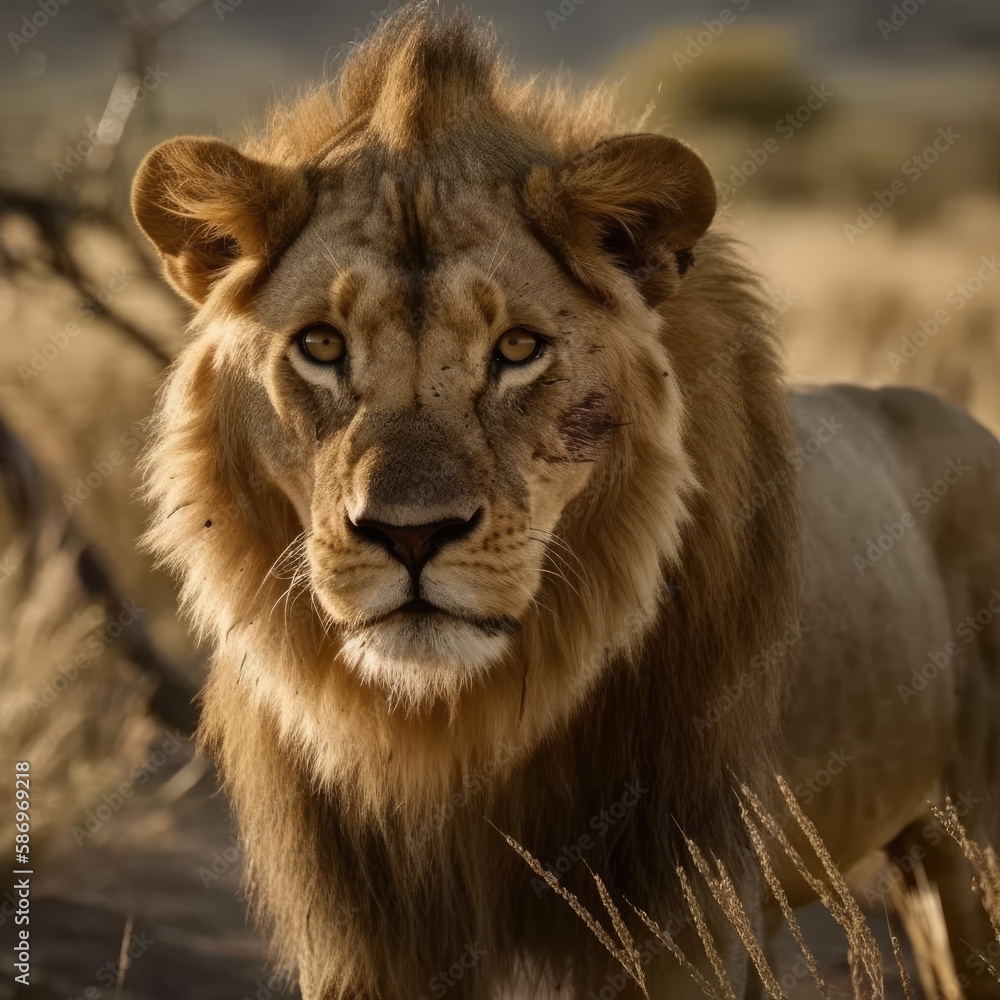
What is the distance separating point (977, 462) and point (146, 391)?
5.74m

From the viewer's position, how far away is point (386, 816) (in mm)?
2930

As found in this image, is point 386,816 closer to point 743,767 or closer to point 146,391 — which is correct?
point 743,767

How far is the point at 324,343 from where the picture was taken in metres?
2.65

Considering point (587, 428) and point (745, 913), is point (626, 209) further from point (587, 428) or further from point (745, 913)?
point (745, 913)

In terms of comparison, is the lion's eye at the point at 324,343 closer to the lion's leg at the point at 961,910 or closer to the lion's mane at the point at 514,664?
the lion's mane at the point at 514,664

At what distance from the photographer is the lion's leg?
172 inches

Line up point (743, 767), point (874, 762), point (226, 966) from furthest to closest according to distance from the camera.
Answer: point (226, 966) → point (874, 762) → point (743, 767)

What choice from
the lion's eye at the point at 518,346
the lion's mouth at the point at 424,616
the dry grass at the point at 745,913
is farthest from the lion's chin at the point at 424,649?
the lion's eye at the point at 518,346

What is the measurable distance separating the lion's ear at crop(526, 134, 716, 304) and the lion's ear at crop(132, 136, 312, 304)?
1.80 ft

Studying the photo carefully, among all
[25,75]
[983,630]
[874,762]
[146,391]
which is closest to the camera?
[874,762]

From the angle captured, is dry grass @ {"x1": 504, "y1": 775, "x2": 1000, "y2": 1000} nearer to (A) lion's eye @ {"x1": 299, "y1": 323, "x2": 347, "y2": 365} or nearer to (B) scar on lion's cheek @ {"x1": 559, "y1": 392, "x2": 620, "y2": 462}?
(B) scar on lion's cheek @ {"x1": 559, "y1": 392, "x2": 620, "y2": 462}

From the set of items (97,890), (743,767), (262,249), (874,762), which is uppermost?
(262,249)

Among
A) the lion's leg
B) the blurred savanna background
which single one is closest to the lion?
the blurred savanna background

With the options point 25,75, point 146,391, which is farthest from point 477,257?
point 25,75
